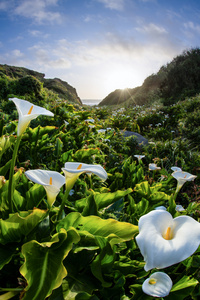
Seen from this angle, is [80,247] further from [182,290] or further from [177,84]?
[177,84]

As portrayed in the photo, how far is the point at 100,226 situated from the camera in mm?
949

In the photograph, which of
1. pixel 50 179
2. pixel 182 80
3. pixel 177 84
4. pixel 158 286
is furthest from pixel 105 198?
pixel 182 80

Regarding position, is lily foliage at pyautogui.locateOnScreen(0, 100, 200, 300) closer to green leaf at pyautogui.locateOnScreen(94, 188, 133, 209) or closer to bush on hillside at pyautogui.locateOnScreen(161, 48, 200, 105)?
green leaf at pyautogui.locateOnScreen(94, 188, 133, 209)

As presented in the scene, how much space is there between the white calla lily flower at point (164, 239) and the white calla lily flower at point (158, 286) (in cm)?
14

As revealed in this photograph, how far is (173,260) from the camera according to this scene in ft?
2.19

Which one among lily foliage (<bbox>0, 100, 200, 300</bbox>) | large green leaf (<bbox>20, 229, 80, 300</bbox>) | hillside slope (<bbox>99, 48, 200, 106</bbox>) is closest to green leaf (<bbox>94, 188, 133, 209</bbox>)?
lily foliage (<bbox>0, 100, 200, 300</bbox>)

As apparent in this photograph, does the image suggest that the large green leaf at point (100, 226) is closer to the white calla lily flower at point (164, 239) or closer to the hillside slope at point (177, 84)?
the white calla lily flower at point (164, 239)

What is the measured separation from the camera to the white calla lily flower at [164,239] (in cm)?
67

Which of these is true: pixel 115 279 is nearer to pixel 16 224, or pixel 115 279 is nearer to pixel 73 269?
pixel 73 269

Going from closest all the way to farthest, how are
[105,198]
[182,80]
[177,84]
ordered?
[105,198] → [177,84] → [182,80]

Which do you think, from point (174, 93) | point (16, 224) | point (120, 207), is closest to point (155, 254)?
point (16, 224)

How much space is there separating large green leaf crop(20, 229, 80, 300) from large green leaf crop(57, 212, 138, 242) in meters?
0.11

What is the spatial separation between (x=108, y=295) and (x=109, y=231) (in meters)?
0.34

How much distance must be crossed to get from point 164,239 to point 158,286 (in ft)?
0.62
